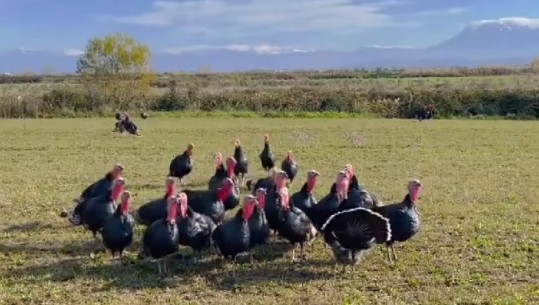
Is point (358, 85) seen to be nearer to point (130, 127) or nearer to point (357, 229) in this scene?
point (130, 127)

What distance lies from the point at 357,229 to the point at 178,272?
234cm

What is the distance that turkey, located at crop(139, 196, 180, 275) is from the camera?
27.4 feet

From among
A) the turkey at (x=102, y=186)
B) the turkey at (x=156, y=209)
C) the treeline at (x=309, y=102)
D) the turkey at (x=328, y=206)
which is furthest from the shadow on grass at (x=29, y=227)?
the treeline at (x=309, y=102)

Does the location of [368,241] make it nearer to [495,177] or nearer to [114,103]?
[495,177]

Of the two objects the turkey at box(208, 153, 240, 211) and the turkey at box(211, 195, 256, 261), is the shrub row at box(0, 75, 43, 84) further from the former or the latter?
the turkey at box(211, 195, 256, 261)

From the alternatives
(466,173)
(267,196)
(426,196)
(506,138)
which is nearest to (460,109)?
(506,138)

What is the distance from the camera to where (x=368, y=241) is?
8.36 metres

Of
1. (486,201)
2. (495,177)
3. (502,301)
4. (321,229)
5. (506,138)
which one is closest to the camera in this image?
(502,301)

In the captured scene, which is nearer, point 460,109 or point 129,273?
point 129,273

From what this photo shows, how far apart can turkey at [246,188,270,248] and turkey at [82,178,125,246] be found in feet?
6.69

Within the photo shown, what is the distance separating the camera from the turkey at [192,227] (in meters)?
8.69

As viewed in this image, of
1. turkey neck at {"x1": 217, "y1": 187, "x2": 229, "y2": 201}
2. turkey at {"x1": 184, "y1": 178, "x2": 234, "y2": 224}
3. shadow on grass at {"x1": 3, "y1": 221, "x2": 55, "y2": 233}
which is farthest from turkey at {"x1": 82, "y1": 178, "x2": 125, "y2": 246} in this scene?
shadow on grass at {"x1": 3, "y1": 221, "x2": 55, "y2": 233}

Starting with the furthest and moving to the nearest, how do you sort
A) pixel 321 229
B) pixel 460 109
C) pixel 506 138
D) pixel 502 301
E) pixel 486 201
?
pixel 460 109
pixel 506 138
pixel 486 201
pixel 321 229
pixel 502 301

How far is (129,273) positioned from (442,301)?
3.85 meters
